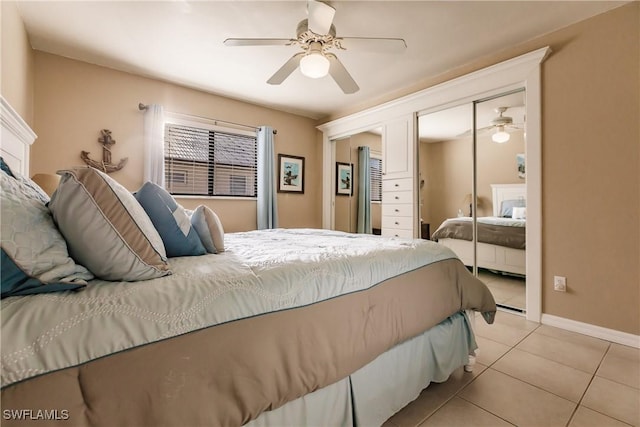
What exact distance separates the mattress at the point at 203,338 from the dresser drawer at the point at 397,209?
2290 mm

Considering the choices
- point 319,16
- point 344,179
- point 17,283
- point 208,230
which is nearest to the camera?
point 17,283

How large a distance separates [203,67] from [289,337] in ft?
10.1

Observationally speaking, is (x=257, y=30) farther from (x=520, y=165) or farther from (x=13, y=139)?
(x=520, y=165)

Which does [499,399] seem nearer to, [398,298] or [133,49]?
[398,298]

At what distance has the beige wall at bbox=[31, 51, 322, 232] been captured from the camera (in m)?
2.72

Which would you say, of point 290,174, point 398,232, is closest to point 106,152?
point 290,174

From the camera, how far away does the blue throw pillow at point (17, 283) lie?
2.03ft

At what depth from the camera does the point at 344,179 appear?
4.49 metres

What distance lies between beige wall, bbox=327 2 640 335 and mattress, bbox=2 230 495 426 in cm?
195

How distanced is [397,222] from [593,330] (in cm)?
195

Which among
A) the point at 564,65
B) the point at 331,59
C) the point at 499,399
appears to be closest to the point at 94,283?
the point at 499,399

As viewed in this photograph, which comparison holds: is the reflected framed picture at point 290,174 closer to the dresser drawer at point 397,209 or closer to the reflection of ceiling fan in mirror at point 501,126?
the dresser drawer at point 397,209

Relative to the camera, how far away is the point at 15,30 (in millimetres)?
2053

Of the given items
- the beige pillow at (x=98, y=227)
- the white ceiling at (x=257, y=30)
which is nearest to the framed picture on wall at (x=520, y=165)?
the white ceiling at (x=257, y=30)
